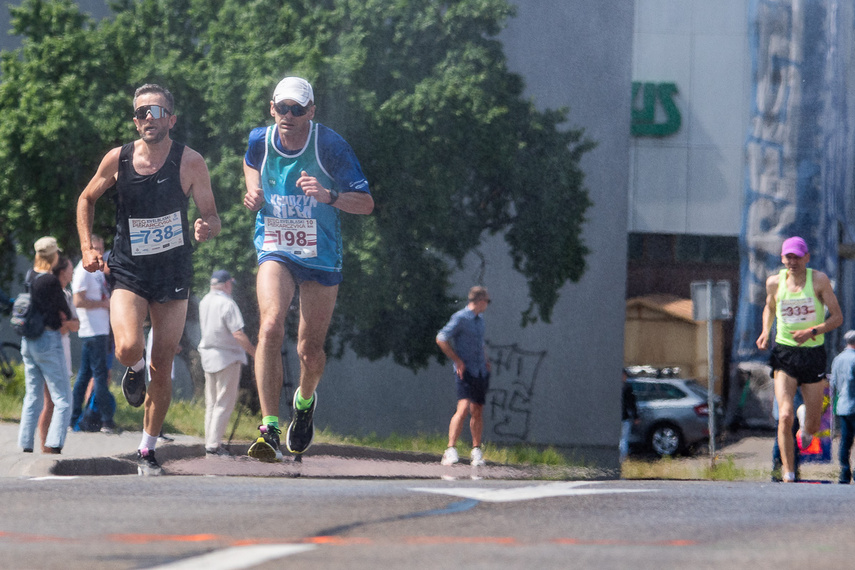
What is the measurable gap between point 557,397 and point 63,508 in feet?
64.3

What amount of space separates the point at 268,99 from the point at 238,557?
11753mm

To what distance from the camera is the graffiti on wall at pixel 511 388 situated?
23125 millimetres

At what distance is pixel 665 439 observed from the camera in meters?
20.1

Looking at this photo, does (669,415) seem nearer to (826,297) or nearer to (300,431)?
(826,297)

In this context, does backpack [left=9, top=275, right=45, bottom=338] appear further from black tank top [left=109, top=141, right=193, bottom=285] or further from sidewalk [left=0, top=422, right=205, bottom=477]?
black tank top [left=109, top=141, right=193, bottom=285]

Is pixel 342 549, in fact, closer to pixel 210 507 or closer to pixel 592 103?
pixel 210 507

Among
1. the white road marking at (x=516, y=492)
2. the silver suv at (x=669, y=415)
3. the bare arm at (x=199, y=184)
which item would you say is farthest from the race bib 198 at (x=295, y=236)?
the silver suv at (x=669, y=415)

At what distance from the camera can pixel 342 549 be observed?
10.9ft

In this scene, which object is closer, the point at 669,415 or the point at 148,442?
the point at 148,442

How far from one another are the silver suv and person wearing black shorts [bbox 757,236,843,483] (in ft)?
36.0

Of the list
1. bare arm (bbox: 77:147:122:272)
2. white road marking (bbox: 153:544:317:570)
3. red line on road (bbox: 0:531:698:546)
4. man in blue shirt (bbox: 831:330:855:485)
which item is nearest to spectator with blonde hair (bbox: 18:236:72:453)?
bare arm (bbox: 77:147:122:272)

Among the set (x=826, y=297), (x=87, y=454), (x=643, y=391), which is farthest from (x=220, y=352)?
(x=643, y=391)

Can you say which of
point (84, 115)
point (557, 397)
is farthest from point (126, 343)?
point (557, 397)

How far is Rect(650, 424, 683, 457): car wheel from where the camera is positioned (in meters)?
20.0
